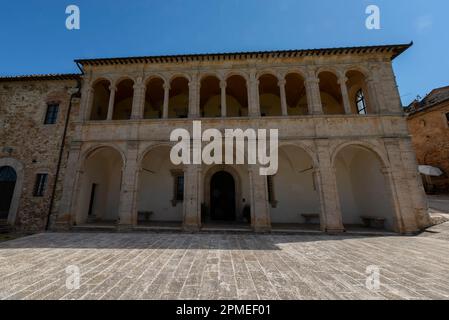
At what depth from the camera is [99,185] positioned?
12219 millimetres

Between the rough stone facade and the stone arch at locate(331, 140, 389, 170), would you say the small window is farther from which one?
the stone arch at locate(331, 140, 389, 170)

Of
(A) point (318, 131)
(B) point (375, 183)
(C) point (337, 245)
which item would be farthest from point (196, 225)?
(B) point (375, 183)

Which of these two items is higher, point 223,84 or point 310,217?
point 223,84

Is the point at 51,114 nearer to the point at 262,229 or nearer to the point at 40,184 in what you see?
the point at 40,184

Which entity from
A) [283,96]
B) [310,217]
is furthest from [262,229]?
[283,96]

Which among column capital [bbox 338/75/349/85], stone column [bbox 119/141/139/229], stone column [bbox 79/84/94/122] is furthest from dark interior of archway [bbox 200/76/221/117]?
column capital [bbox 338/75/349/85]

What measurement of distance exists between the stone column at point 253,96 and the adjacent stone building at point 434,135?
15530mm

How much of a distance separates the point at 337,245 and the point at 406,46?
1170 cm

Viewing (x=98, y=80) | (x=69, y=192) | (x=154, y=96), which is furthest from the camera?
(x=154, y=96)

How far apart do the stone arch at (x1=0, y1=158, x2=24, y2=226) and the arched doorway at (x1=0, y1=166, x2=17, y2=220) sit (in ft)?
0.97

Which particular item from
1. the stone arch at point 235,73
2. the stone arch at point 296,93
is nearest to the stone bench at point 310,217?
the stone arch at point 296,93

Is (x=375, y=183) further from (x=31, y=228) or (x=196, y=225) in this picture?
(x=31, y=228)

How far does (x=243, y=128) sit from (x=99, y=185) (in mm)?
10036

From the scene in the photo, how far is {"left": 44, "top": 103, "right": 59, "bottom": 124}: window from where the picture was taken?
11.7 meters
